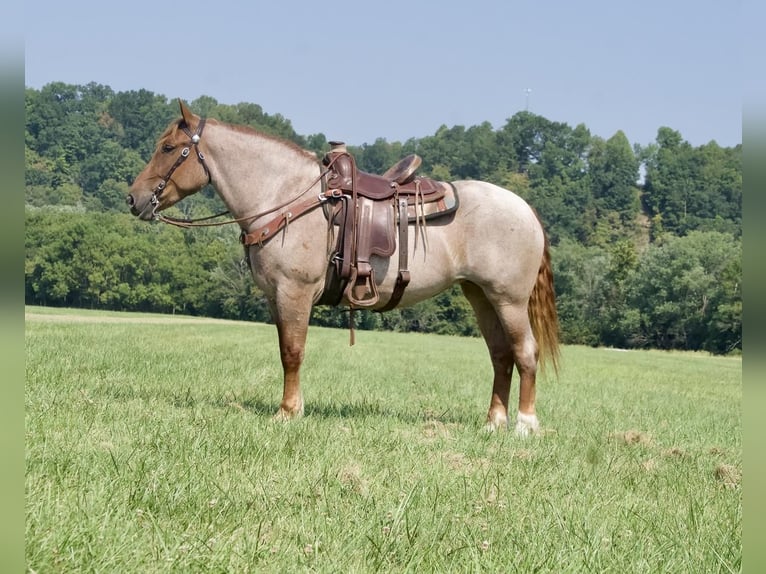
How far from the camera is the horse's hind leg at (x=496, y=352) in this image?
25.5ft

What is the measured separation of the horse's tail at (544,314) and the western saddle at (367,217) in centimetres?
139

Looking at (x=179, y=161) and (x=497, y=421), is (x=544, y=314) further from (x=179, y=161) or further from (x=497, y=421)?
(x=179, y=161)

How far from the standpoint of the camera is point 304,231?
7.05 meters

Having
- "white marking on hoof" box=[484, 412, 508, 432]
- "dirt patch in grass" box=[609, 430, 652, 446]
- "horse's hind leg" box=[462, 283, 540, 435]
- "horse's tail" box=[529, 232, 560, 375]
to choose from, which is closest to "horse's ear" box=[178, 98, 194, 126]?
"horse's hind leg" box=[462, 283, 540, 435]

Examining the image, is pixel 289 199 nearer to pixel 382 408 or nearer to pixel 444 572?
pixel 382 408

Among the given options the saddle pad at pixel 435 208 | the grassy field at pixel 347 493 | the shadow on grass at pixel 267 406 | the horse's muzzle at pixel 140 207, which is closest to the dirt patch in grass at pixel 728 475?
the grassy field at pixel 347 493

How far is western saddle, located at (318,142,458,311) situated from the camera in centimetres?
705

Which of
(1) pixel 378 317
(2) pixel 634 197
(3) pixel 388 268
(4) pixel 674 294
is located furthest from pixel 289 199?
(2) pixel 634 197

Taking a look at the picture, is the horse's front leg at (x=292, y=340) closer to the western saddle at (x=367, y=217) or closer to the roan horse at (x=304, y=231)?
the roan horse at (x=304, y=231)

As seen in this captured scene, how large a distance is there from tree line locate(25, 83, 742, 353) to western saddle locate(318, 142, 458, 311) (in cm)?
114

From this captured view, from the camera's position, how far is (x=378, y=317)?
232 ft

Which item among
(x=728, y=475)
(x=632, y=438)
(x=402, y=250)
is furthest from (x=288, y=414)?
(x=728, y=475)

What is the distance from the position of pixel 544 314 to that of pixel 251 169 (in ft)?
11.4

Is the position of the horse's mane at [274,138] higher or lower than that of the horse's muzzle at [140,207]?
higher
